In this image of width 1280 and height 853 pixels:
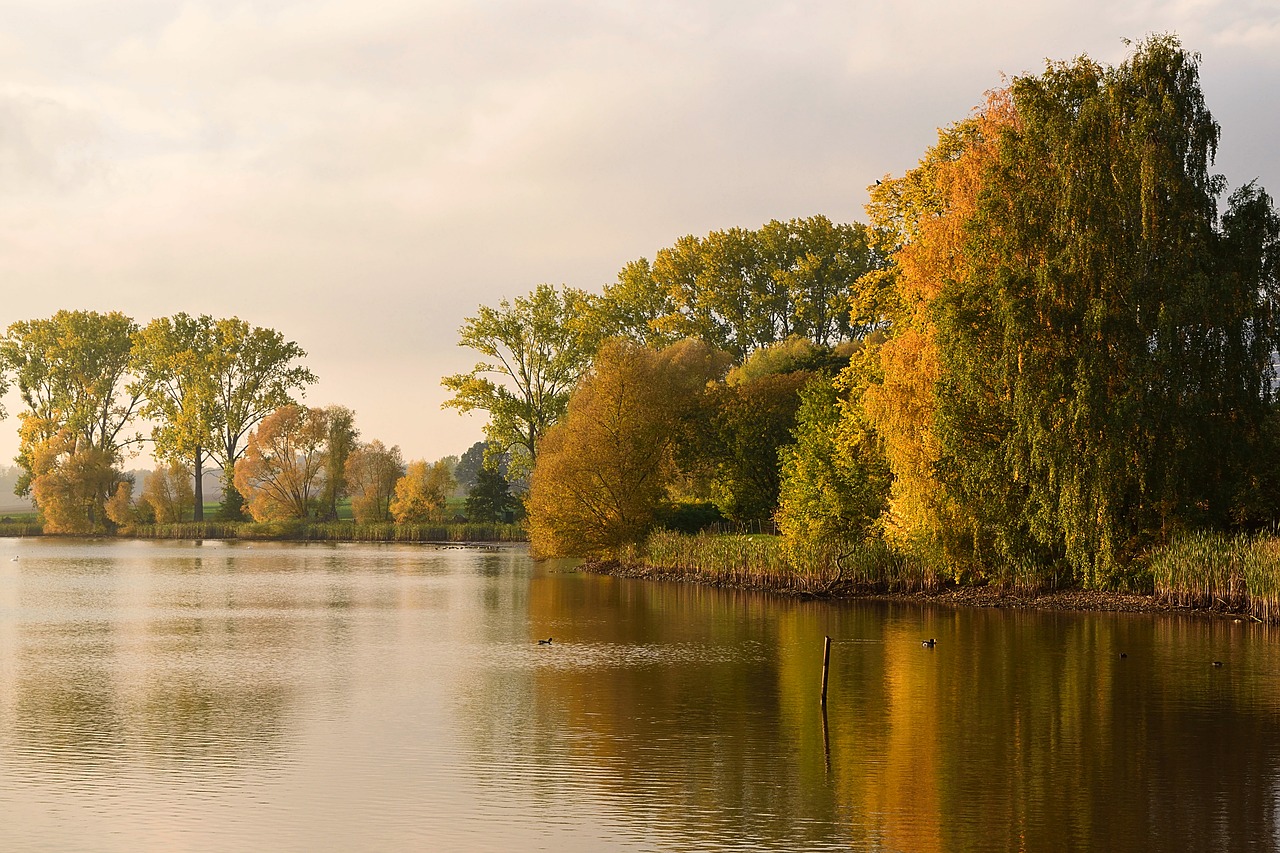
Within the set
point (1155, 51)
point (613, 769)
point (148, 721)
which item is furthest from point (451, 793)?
point (1155, 51)

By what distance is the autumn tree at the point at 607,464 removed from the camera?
61844mm

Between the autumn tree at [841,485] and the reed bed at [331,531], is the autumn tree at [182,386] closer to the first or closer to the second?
the reed bed at [331,531]

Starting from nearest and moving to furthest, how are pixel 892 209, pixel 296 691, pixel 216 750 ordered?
pixel 216 750
pixel 296 691
pixel 892 209

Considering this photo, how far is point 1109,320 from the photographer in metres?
38.6

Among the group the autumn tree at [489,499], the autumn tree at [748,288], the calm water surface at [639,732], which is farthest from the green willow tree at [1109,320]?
the autumn tree at [489,499]

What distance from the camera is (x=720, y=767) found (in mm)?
19562

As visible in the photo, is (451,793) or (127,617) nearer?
(451,793)

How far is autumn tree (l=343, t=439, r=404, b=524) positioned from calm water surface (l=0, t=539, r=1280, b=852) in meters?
62.8

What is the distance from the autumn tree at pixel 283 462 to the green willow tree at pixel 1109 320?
75.3 metres

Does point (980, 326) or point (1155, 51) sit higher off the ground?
point (1155, 51)

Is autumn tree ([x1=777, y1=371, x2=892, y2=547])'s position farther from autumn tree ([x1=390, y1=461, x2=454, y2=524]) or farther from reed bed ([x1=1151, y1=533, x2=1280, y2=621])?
autumn tree ([x1=390, y1=461, x2=454, y2=524])

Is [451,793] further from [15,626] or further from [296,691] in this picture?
[15,626]

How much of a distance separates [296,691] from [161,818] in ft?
34.4

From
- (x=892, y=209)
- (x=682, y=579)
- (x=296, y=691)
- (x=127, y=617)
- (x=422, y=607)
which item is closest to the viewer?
(x=296, y=691)
